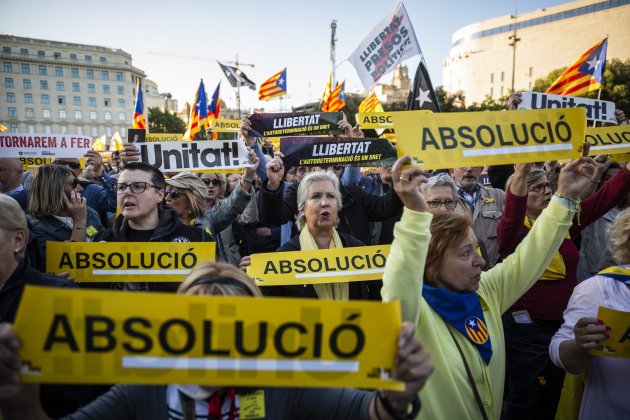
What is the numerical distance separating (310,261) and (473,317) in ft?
4.56

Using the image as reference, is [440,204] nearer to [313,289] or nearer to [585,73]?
[313,289]

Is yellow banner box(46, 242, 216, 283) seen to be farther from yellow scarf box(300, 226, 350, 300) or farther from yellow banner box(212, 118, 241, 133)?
yellow banner box(212, 118, 241, 133)

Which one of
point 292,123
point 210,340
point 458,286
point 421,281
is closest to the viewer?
point 210,340

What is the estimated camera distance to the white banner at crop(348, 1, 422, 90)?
27.0 feet

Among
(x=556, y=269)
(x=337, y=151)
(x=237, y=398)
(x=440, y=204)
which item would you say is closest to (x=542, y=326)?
(x=556, y=269)

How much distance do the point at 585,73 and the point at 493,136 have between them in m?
7.09

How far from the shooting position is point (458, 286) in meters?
2.24

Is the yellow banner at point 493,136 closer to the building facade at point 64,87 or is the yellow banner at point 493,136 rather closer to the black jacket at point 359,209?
the black jacket at point 359,209

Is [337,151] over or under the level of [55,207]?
over

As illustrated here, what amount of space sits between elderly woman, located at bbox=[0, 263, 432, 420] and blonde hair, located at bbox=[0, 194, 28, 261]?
107 cm

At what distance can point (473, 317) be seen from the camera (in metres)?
2.18

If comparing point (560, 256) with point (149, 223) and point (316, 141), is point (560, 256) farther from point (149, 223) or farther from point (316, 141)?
point (149, 223)

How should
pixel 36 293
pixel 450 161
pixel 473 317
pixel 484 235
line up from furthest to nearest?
1. pixel 484 235
2. pixel 450 161
3. pixel 473 317
4. pixel 36 293

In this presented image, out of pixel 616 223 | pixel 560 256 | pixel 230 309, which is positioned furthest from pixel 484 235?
pixel 230 309
